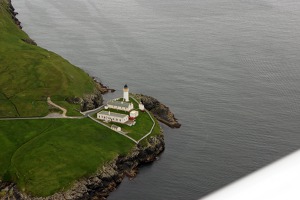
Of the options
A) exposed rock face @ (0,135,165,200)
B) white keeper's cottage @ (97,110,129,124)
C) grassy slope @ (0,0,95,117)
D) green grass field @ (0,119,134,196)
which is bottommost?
exposed rock face @ (0,135,165,200)

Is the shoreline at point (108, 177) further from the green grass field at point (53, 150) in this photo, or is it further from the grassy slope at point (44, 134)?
the grassy slope at point (44, 134)

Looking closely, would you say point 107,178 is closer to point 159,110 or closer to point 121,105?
point 121,105

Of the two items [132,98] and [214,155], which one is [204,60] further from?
[214,155]

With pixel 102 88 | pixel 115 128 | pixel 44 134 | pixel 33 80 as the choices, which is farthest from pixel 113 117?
pixel 33 80

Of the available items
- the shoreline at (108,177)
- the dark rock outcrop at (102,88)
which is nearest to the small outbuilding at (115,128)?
the shoreline at (108,177)

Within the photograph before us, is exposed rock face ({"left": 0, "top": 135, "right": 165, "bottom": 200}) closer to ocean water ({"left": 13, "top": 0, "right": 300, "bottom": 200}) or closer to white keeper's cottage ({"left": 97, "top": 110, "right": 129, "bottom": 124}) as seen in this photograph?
ocean water ({"left": 13, "top": 0, "right": 300, "bottom": 200})

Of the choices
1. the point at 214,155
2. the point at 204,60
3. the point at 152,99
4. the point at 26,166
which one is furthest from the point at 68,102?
the point at 204,60

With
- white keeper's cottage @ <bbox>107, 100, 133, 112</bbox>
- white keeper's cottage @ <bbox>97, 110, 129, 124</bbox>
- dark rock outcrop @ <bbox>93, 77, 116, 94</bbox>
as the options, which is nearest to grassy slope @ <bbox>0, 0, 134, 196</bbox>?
dark rock outcrop @ <bbox>93, 77, 116, 94</bbox>
